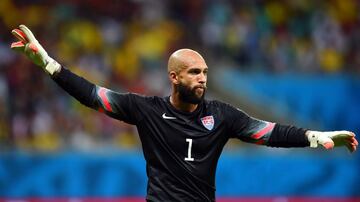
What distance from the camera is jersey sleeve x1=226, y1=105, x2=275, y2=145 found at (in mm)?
6605

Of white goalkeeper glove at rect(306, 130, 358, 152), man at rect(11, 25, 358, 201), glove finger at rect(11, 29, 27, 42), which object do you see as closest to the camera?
white goalkeeper glove at rect(306, 130, 358, 152)

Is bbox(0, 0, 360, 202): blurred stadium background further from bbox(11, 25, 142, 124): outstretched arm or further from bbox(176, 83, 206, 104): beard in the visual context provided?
bbox(176, 83, 206, 104): beard

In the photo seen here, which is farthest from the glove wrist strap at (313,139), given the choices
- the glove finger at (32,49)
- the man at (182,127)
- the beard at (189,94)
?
the glove finger at (32,49)

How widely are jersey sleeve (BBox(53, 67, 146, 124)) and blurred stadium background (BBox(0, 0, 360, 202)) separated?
22.0 feet

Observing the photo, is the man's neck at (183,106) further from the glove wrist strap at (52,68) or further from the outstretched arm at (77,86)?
the glove wrist strap at (52,68)

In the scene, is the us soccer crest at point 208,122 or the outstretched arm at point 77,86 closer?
the outstretched arm at point 77,86

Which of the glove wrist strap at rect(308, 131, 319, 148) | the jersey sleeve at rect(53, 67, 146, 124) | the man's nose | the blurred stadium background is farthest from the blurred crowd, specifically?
the glove wrist strap at rect(308, 131, 319, 148)

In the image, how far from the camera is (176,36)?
1508 centimetres

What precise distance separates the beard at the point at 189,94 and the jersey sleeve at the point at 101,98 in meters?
0.34

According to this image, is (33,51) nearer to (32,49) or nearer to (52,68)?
(32,49)

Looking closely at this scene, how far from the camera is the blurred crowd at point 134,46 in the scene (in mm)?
13750

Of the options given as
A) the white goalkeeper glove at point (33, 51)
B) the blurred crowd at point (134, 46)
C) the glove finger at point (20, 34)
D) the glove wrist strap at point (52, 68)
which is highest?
the blurred crowd at point (134, 46)

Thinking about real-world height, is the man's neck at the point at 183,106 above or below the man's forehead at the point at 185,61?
below

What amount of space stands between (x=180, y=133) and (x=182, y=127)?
0.06 m
